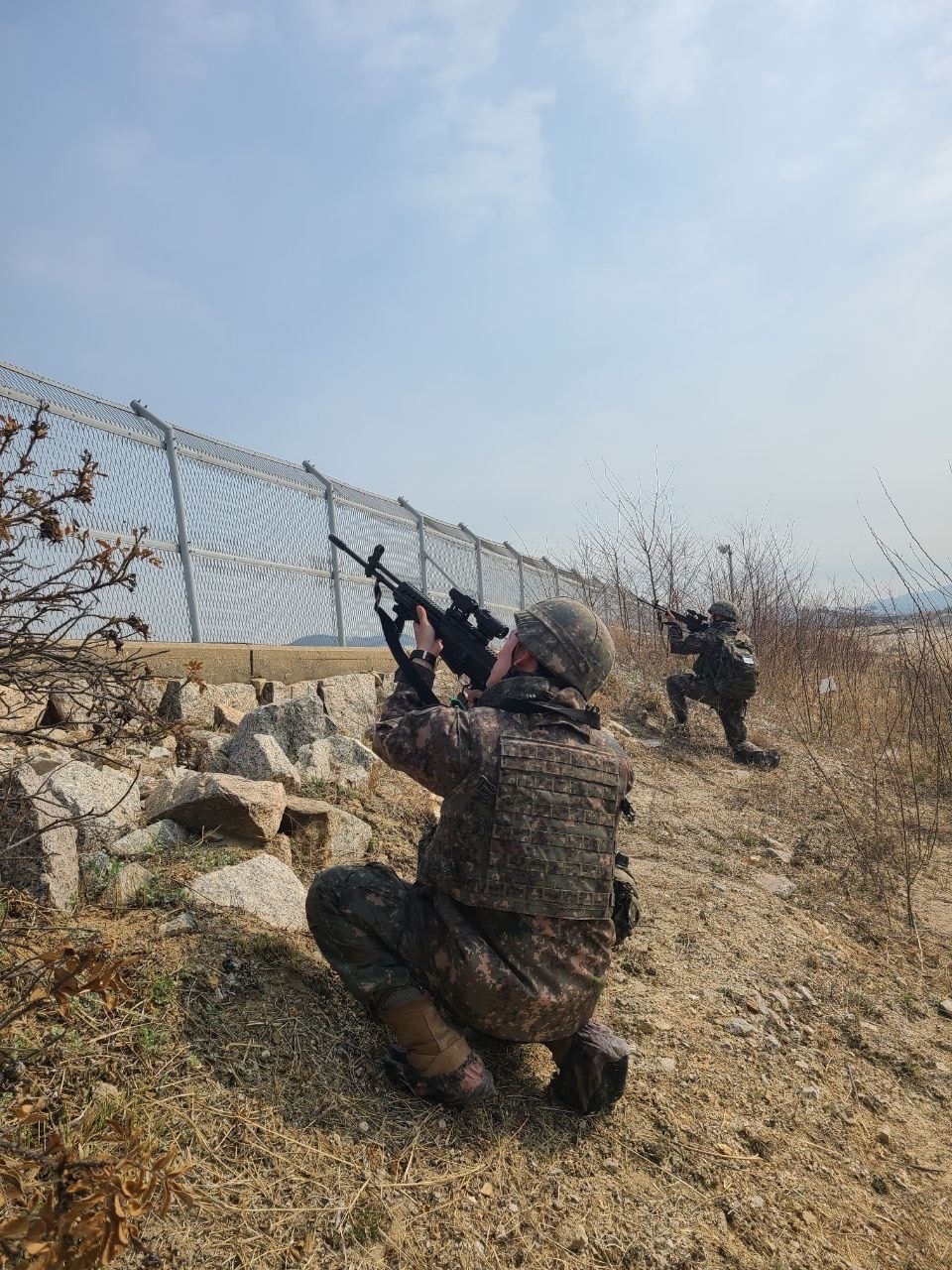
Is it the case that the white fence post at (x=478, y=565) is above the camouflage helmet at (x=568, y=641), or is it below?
above

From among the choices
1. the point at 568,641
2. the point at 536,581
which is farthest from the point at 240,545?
the point at 536,581

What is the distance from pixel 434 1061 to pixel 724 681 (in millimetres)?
7065

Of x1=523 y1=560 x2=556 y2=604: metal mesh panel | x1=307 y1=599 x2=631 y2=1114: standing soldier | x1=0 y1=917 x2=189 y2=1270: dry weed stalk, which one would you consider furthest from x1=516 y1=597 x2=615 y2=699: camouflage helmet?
x1=523 y1=560 x2=556 y2=604: metal mesh panel

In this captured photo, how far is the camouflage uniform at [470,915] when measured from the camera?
95.9 inches

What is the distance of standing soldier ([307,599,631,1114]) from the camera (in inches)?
95.6

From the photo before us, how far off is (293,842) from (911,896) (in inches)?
149

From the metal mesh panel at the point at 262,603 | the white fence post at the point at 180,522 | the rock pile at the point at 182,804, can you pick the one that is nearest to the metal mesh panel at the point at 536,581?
the metal mesh panel at the point at 262,603

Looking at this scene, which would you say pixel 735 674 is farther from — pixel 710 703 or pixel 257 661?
pixel 257 661

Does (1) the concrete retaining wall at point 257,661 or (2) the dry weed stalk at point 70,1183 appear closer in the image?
(2) the dry weed stalk at point 70,1183

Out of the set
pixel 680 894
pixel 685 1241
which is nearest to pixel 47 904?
pixel 685 1241

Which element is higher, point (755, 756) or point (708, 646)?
point (708, 646)

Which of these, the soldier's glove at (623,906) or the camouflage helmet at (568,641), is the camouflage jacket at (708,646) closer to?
the soldier's glove at (623,906)

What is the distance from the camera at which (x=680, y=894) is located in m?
4.67

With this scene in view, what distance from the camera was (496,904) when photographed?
2.41 meters
